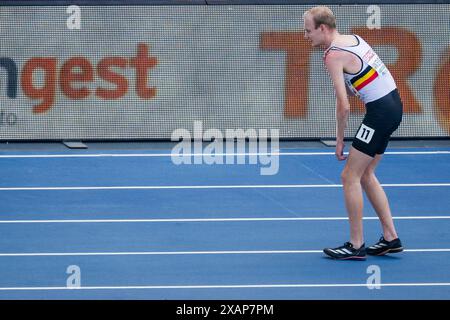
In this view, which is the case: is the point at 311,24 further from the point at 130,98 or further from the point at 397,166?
the point at 130,98

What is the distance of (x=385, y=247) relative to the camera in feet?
30.5

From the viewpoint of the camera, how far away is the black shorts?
29.5 feet

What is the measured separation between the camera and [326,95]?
14336 millimetres

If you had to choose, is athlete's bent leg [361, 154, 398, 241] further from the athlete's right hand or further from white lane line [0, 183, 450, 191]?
white lane line [0, 183, 450, 191]

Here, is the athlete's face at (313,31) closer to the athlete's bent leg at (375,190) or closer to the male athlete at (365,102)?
the male athlete at (365,102)

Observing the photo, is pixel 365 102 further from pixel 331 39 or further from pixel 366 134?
pixel 331 39

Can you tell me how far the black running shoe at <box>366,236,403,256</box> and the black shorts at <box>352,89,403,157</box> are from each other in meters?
0.77

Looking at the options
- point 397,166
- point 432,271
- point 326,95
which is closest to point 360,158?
point 432,271

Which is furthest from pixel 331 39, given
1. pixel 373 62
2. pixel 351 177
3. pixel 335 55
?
pixel 351 177

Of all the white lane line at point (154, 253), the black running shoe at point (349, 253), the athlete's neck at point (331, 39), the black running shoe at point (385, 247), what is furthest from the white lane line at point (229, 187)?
the athlete's neck at point (331, 39)

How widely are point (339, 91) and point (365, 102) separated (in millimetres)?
433

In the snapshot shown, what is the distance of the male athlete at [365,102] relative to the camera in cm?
887

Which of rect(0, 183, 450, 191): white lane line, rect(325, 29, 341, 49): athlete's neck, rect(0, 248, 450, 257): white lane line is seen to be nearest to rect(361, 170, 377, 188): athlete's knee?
rect(0, 248, 450, 257): white lane line

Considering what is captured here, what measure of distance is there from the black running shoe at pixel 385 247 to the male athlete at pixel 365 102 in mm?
145
